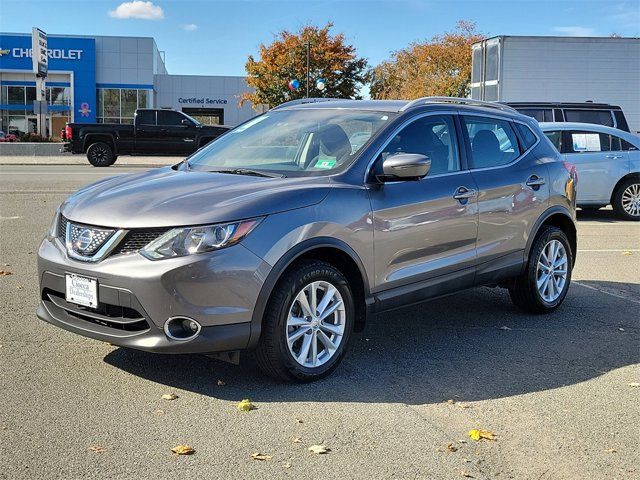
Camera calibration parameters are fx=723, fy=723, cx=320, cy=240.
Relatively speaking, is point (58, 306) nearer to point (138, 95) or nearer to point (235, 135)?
point (235, 135)

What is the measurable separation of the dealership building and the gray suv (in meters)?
53.7

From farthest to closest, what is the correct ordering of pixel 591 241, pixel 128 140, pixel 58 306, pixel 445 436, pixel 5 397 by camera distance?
pixel 128 140 → pixel 591 241 → pixel 58 306 → pixel 5 397 → pixel 445 436

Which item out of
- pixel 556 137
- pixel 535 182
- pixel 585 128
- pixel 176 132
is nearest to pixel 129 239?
pixel 535 182

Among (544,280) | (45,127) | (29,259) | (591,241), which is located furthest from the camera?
(45,127)

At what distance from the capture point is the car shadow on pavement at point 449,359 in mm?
4332

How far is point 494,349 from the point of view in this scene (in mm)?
5289

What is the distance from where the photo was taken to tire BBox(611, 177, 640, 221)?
42.3 feet

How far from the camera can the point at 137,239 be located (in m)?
3.99

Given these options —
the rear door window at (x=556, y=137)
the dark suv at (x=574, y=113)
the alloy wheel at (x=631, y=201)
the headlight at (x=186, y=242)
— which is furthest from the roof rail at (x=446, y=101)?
the dark suv at (x=574, y=113)

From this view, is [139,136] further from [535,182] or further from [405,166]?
[405,166]

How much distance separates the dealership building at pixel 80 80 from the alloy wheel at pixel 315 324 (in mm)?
54983

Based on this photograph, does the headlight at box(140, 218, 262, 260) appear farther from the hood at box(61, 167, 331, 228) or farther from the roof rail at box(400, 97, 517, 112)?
the roof rail at box(400, 97, 517, 112)

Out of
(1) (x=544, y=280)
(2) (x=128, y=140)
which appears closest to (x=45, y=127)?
(2) (x=128, y=140)

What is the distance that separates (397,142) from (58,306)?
248 centimetres
